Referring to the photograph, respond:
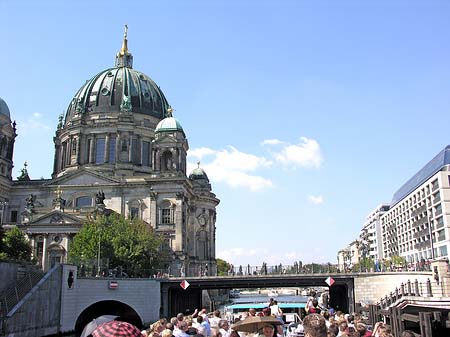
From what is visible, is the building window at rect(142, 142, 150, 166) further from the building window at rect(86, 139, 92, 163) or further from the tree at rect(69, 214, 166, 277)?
the tree at rect(69, 214, 166, 277)

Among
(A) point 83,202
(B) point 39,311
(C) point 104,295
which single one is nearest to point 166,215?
(A) point 83,202

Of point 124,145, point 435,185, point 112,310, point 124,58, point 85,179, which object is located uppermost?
point 124,58

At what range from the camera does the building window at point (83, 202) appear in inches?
3250

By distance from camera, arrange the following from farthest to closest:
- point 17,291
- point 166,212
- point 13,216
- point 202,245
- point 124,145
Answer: point 202,245
point 124,145
point 13,216
point 166,212
point 17,291

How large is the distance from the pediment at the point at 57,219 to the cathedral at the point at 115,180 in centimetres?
13

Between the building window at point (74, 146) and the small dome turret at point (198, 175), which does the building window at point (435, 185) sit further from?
the building window at point (74, 146)

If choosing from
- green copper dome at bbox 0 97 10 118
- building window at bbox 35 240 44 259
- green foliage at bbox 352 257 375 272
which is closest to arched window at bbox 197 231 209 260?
green foliage at bbox 352 257 375 272

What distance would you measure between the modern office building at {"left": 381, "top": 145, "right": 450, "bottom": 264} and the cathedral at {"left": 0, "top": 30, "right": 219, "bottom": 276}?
1469 inches

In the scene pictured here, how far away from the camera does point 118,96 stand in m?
94.3

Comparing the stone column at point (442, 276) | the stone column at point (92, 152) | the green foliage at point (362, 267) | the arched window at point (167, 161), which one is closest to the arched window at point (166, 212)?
the arched window at point (167, 161)

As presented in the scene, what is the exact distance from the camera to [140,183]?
266ft

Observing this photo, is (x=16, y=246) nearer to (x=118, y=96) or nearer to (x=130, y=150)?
(x=130, y=150)

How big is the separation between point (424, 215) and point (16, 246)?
2735 inches

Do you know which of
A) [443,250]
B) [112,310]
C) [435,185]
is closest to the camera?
[112,310]
